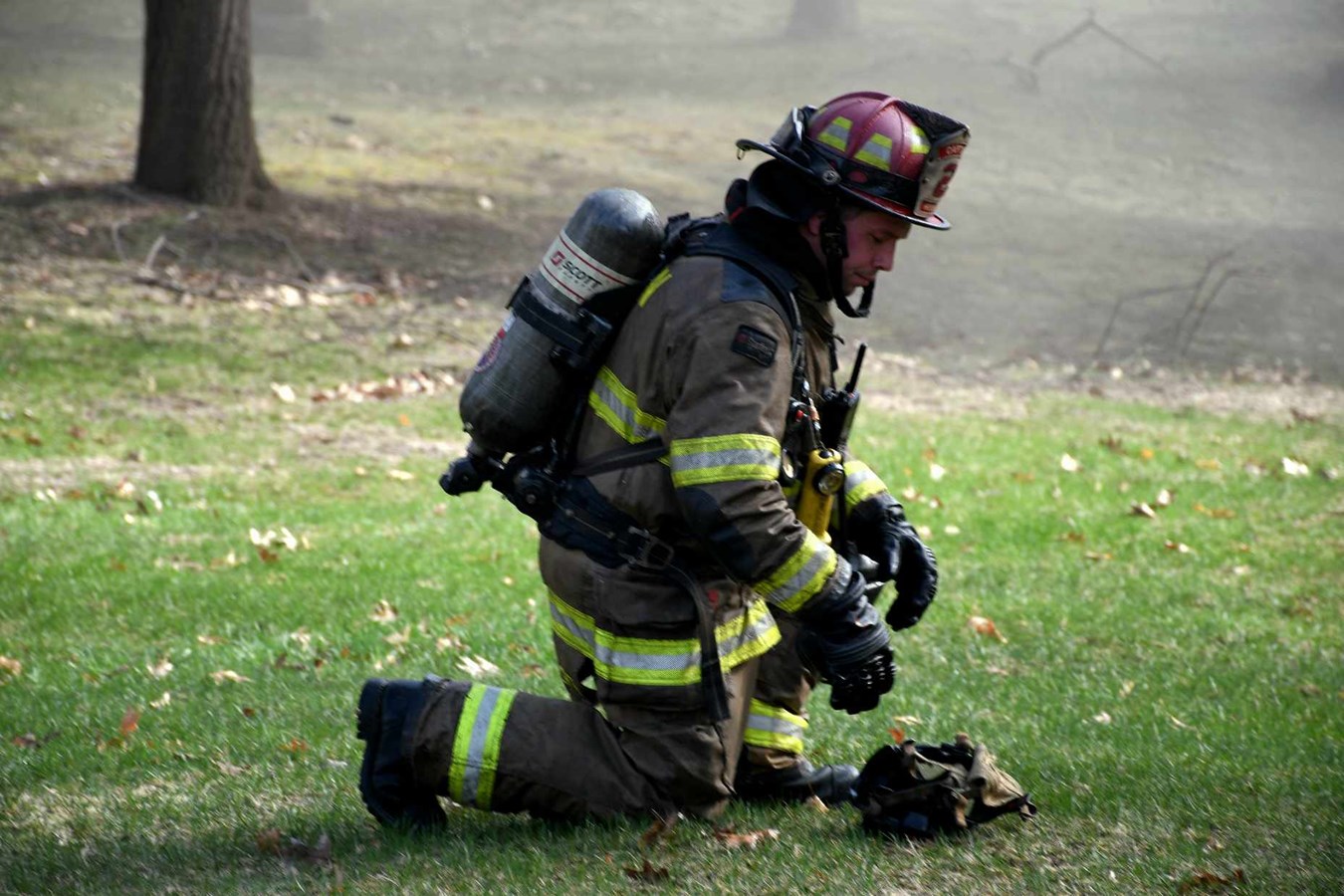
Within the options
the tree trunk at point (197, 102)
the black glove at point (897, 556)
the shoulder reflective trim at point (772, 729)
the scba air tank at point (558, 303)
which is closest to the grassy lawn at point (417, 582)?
the shoulder reflective trim at point (772, 729)

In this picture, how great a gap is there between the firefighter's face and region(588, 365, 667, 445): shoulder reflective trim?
67cm

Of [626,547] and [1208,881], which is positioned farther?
[626,547]

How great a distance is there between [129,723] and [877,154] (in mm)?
3261

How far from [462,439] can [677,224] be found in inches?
237

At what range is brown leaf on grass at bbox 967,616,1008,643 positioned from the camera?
650 cm

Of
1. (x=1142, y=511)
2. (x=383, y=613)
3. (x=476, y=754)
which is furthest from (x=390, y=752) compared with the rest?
(x=1142, y=511)

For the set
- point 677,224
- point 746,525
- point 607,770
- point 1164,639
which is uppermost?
point 677,224

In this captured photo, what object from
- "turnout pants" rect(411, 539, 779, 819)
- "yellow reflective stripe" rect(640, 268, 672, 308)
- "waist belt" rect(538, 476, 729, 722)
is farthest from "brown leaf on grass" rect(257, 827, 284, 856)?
"yellow reflective stripe" rect(640, 268, 672, 308)

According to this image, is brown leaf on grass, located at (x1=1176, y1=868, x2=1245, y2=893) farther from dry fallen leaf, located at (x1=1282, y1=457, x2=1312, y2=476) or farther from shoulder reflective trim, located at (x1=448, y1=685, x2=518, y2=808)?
dry fallen leaf, located at (x1=1282, y1=457, x2=1312, y2=476)

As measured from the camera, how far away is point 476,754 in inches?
156

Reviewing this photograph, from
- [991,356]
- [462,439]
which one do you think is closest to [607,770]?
[462,439]

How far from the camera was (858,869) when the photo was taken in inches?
149

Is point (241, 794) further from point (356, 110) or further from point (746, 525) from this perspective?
point (356, 110)

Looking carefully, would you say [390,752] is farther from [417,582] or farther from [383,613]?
[417,582]
